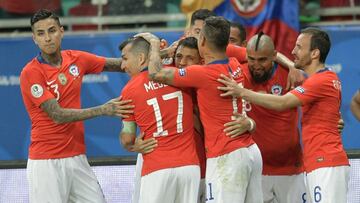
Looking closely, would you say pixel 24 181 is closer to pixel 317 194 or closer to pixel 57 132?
pixel 57 132

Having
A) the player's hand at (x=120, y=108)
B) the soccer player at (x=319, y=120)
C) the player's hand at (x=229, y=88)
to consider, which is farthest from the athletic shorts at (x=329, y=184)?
the player's hand at (x=120, y=108)

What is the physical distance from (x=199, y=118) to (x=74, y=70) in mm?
1242

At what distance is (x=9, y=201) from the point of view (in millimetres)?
10133

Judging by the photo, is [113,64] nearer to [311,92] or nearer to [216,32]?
[216,32]

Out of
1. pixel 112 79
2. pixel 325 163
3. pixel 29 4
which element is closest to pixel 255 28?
pixel 112 79

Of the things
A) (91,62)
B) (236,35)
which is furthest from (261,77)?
(91,62)

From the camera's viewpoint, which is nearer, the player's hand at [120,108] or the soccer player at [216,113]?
the soccer player at [216,113]

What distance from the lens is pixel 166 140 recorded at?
27.3 ft

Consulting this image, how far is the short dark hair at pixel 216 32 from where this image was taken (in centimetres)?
827

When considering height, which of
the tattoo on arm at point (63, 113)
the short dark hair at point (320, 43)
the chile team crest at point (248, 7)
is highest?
the chile team crest at point (248, 7)

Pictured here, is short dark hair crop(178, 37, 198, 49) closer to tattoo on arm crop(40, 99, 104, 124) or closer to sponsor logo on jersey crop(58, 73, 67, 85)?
tattoo on arm crop(40, 99, 104, 124)

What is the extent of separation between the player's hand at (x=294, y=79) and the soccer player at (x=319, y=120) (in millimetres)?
662

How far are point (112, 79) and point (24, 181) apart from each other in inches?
150

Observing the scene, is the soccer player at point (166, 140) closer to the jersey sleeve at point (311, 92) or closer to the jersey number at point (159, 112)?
the jersey number at point (159, 112)
